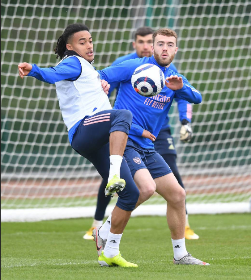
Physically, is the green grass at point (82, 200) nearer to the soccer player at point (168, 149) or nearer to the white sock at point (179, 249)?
the soccer player at point (168, 149)

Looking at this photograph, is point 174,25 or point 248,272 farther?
point 174,25

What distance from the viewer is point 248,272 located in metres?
4.54

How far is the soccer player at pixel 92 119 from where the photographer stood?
4695 mm

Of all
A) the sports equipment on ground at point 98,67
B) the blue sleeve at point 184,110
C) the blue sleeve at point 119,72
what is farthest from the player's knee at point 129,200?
the sports equipment on ground at point 98,67

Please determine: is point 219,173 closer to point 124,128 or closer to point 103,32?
point 103,32

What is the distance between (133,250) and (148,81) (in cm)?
189

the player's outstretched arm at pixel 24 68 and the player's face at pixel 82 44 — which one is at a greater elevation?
the player's face at pixel 82 44

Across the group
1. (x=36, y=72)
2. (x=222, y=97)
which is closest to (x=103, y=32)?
(x=222, y=97)

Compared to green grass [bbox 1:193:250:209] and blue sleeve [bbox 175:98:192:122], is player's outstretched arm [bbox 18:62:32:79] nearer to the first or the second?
blue sleeve [bbox 175:98:192:122]

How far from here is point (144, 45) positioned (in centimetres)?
776

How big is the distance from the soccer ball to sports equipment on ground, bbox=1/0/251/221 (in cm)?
447

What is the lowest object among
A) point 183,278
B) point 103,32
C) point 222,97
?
point 183,278

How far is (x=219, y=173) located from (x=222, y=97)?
5.41 feet

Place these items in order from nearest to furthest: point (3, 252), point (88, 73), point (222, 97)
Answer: point (88, 73) < point (3, 252) < point (222, 97)
